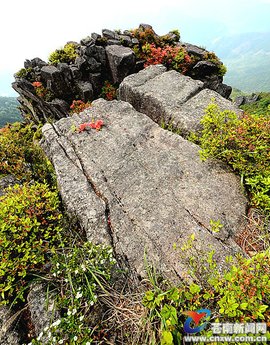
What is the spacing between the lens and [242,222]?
5.60 metres

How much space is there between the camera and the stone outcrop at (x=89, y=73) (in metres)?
15.9

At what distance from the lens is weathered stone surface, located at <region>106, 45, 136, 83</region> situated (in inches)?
595

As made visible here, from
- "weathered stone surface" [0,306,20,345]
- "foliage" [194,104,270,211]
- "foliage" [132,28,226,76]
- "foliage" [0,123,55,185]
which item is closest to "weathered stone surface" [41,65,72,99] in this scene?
"foliage" [132,28,226,76]

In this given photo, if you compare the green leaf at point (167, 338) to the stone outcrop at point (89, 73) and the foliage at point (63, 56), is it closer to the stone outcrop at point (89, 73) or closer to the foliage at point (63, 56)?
the stone outcrop at point (89, 73)

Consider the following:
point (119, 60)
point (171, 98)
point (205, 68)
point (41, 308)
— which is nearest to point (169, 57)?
point (205, 68)

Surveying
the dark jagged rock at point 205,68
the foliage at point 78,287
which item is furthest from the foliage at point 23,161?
the dark jagged rock at point 205,68

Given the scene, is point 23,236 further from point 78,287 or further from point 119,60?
point 119,60

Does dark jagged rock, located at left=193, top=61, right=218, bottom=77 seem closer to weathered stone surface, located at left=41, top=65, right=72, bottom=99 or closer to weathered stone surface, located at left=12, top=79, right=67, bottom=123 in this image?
weathered stone surface, located at left=41, top=65, right=72, bottom=99

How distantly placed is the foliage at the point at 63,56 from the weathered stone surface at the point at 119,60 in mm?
3172

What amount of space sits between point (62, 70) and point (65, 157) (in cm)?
1095

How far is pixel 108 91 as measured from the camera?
16.2 metres

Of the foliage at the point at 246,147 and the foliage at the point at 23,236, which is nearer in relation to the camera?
the foliage at the point at 23,236

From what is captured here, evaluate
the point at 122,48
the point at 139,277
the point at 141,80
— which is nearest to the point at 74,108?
the point at 122,48

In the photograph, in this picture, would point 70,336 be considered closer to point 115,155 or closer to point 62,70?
point 115,155
